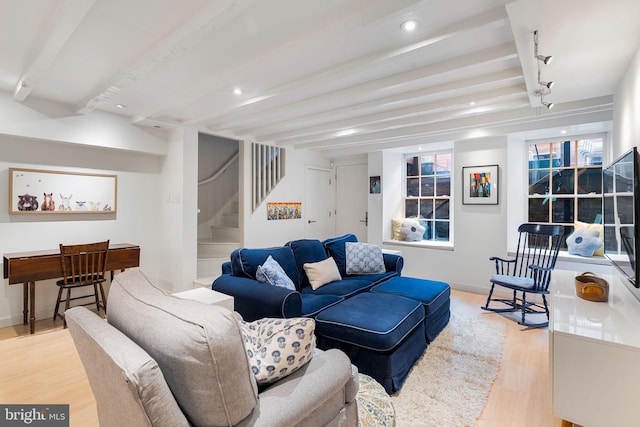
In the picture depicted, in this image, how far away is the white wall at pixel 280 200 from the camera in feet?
16.6

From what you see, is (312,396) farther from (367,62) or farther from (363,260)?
(363,260)

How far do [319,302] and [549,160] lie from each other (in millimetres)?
3825

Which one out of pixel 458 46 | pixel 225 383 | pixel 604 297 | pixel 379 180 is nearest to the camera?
pixel 225 383

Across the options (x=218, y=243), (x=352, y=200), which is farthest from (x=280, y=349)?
(x=352, y=200)

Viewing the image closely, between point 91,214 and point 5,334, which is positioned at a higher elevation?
point 91,214

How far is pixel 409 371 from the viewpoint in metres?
2.44

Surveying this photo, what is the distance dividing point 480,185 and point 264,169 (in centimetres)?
334

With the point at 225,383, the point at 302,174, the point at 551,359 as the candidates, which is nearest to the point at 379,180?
the point at 302,174

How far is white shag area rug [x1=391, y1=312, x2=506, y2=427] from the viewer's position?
1.96 meters

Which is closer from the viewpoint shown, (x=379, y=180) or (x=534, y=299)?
(x=534, y=299)

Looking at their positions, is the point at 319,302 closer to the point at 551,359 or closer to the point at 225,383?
the point at 551,359

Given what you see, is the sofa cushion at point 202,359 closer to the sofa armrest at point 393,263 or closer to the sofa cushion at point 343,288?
the sofa cushion at point 343,288

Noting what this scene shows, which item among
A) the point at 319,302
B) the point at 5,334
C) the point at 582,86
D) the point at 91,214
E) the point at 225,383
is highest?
the point at 582,86

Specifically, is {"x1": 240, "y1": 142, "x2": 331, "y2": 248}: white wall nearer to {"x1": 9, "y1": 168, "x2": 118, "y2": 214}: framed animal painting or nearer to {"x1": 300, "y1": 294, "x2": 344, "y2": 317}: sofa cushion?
{"x1": 9, "y1": 168, "x2": 118, "y2": 214}: framed animal painting
